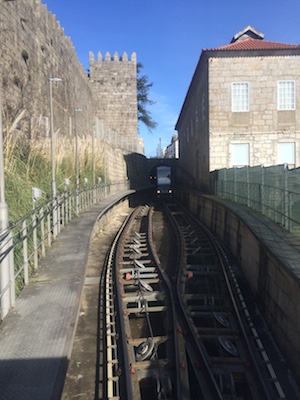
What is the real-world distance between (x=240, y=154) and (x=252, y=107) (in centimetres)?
278

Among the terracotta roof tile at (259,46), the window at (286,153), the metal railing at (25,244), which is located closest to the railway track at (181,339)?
the metal railing at (25,244)

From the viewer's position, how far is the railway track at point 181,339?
14.9 feet

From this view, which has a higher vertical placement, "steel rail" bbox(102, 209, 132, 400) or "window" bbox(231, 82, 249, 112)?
"window" bbox(231, 82, 249, 112)

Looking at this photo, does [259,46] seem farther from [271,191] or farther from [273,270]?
[273,270]

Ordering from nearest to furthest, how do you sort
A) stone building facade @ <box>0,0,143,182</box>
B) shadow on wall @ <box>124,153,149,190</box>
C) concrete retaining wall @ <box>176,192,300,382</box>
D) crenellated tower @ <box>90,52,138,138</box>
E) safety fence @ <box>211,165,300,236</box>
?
concrete retaining wall @ <box>176,192,300,382</box>, safety fence @ <box>211,165,300,236</box>, stone building facade @ <box>0,0,143,182</box>, shadow on wall @ <box>124,153,149,190</box>, crenellated tower @ <box>90,52,138,138</box>

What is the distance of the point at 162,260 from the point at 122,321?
4754 mm

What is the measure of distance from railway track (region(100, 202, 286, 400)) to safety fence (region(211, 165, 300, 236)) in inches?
74.2

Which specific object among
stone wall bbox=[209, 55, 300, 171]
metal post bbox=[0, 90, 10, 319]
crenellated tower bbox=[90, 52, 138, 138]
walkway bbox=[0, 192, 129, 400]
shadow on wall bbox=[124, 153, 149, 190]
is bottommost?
walkway bbox=[0, 192, 129, 400]

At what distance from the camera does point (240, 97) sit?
21.6 meters

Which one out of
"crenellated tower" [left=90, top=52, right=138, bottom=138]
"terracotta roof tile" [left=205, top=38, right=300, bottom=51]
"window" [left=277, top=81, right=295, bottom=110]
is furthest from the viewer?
"crenellated tower" [left=90, top=52, right=138, bottom=138]

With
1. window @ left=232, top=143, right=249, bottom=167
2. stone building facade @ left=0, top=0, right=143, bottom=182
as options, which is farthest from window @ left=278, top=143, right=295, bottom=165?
stone building facade @ left=0, top=0, right=143, bottom=182

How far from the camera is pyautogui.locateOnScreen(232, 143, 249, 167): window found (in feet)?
70.8

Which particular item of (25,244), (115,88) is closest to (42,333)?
(25,244)

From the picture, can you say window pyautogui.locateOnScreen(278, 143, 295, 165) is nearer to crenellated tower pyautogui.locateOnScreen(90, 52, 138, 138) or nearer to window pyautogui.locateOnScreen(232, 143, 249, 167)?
window pyautogui.locateOnScreen(232, 143, 249, 167)
